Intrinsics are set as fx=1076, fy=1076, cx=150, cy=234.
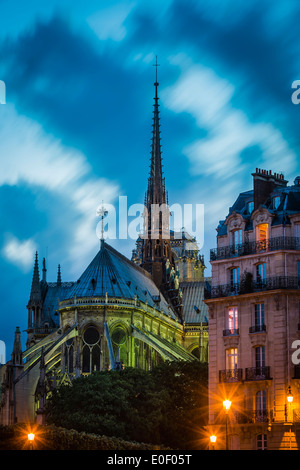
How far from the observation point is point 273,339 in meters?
64.4

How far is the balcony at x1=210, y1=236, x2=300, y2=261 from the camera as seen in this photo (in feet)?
218

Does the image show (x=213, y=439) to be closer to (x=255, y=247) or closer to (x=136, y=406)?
(x=255, y=247)

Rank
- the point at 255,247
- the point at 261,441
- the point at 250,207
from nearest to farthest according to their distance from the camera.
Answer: the point at 261,441
the point at 255,247
the point at 250,207

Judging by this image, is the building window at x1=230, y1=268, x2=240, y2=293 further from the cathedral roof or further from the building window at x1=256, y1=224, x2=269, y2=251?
the cathedral roof

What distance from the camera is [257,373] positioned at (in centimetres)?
6456

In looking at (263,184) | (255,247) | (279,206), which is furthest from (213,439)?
(263,184)

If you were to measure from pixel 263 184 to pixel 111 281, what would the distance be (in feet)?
153

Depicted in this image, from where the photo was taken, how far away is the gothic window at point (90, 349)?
4370 inches

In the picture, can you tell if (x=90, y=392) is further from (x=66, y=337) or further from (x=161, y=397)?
(x=66, y=337)

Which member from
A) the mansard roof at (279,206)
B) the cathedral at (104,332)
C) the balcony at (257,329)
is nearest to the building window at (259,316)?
the balcony at (257,329)

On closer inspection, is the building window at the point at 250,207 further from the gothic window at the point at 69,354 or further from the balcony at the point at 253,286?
the gothic window at the point at 69,354

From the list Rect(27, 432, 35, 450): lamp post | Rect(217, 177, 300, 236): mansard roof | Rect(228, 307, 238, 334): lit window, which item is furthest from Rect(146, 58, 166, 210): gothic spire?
Rect(27, 432, 35, 450): lamp post

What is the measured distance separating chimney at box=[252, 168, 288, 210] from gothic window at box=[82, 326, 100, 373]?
44168mm
